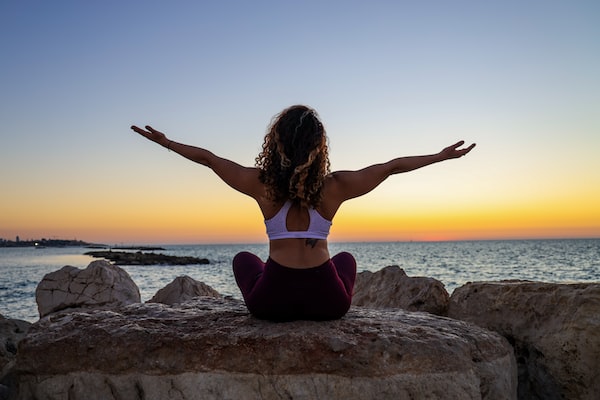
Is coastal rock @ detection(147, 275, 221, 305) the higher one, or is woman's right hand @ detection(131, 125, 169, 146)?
woman's right hand @ detection(131, 125, 169, 146)

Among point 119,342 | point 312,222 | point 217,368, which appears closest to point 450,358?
point 312,222

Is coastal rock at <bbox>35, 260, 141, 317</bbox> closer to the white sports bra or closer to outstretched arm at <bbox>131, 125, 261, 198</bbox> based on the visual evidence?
outstretched arm at <bbox>131, 125, 261, 198</bbox>

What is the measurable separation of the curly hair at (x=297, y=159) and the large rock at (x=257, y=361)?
3.63 ft

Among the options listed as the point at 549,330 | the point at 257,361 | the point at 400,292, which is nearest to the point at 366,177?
the point at 257,361

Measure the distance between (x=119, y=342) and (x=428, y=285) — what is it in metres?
4.20

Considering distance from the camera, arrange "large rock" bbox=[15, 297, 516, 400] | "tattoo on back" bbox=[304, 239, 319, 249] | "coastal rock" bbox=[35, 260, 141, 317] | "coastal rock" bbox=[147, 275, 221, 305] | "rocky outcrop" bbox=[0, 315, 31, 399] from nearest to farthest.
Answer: "large rock" bbox=[15, 297, 516, 400]
"tattoo on back" bbox=[304, 239, 319, 249]
"rocky outcrop" bbox=[0, 315, 31, 399]
"coastal rock" bbox=[147, 275, 221, 305]
"coastal rock" bbox=[35, 260, 141, 317]

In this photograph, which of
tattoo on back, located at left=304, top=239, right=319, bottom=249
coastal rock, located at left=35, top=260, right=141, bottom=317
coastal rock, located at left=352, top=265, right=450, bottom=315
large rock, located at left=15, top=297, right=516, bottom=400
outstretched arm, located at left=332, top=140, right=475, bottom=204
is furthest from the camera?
coastal rock, located at left=35, top=260, right=141, bottom=317

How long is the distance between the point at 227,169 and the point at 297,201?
27.0 inches

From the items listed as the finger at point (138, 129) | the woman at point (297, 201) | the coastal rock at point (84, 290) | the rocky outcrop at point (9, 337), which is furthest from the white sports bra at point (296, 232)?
the coastal rock at point (84, 290)

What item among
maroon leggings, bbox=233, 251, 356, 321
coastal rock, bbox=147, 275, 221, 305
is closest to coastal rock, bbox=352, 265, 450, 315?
maroon leggings, bbox=233, 251, 356, 321

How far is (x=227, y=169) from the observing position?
4738mm

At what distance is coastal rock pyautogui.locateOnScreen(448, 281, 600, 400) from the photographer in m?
5.08

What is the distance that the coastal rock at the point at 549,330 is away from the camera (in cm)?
508

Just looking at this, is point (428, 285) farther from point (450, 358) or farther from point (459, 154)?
point (450, 358)
